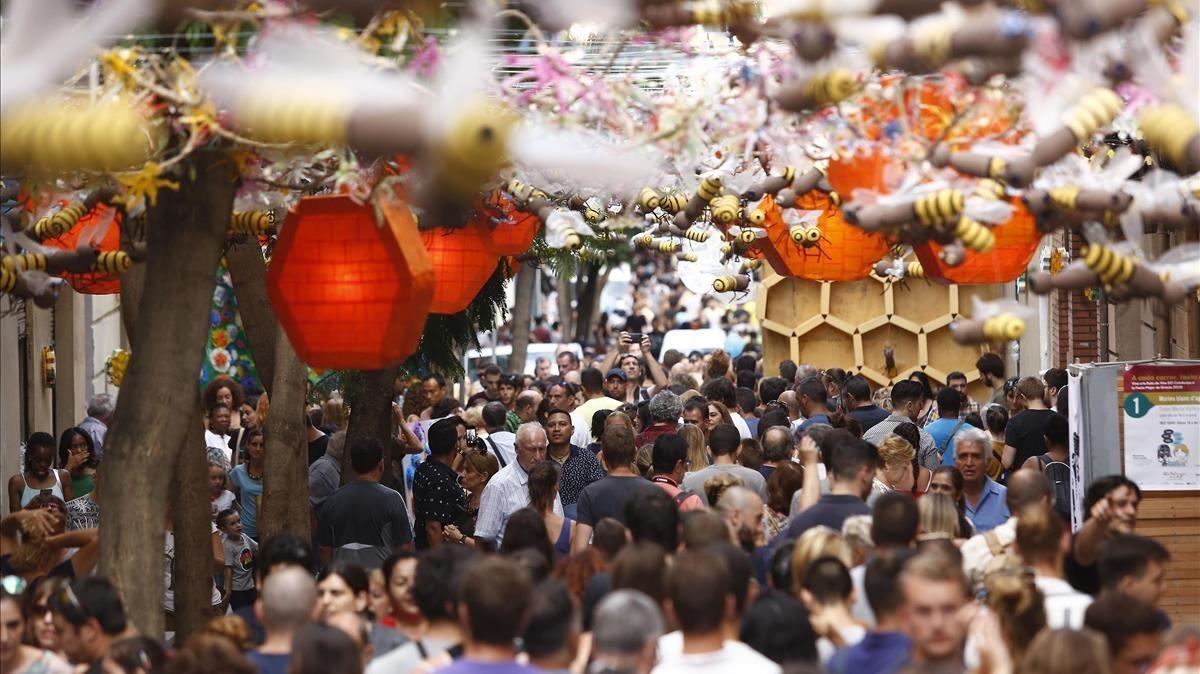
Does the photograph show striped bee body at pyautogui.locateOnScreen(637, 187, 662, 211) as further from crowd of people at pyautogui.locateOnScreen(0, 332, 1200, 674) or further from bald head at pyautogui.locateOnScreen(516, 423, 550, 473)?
bald head at pyautogui.locateOnScreen(516, 423, 550, 473)

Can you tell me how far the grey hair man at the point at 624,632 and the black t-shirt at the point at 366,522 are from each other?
4.66 meters

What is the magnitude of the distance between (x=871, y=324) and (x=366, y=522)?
12.9 m

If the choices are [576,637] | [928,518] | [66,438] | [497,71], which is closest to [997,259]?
[928,518]

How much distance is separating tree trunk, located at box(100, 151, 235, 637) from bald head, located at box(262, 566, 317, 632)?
118 centimetres

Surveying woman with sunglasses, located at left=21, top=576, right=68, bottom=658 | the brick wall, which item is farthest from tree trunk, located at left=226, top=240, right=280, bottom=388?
the brick wall

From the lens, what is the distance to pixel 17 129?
690 centimetres

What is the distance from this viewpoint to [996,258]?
8.81 metres

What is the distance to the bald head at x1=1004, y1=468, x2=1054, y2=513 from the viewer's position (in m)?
8.59

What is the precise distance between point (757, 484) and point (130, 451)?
4.35 meters

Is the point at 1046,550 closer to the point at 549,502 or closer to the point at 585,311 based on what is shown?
the point at 549,502

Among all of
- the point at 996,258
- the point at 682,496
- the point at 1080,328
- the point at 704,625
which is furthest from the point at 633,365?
the point at 704,625

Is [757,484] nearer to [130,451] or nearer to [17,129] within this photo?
[130,451]

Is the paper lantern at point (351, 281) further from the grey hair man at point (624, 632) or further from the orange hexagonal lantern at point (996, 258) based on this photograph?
the orange hexagonal lantern at point (996, 258)

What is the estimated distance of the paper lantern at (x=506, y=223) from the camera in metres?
10.1
